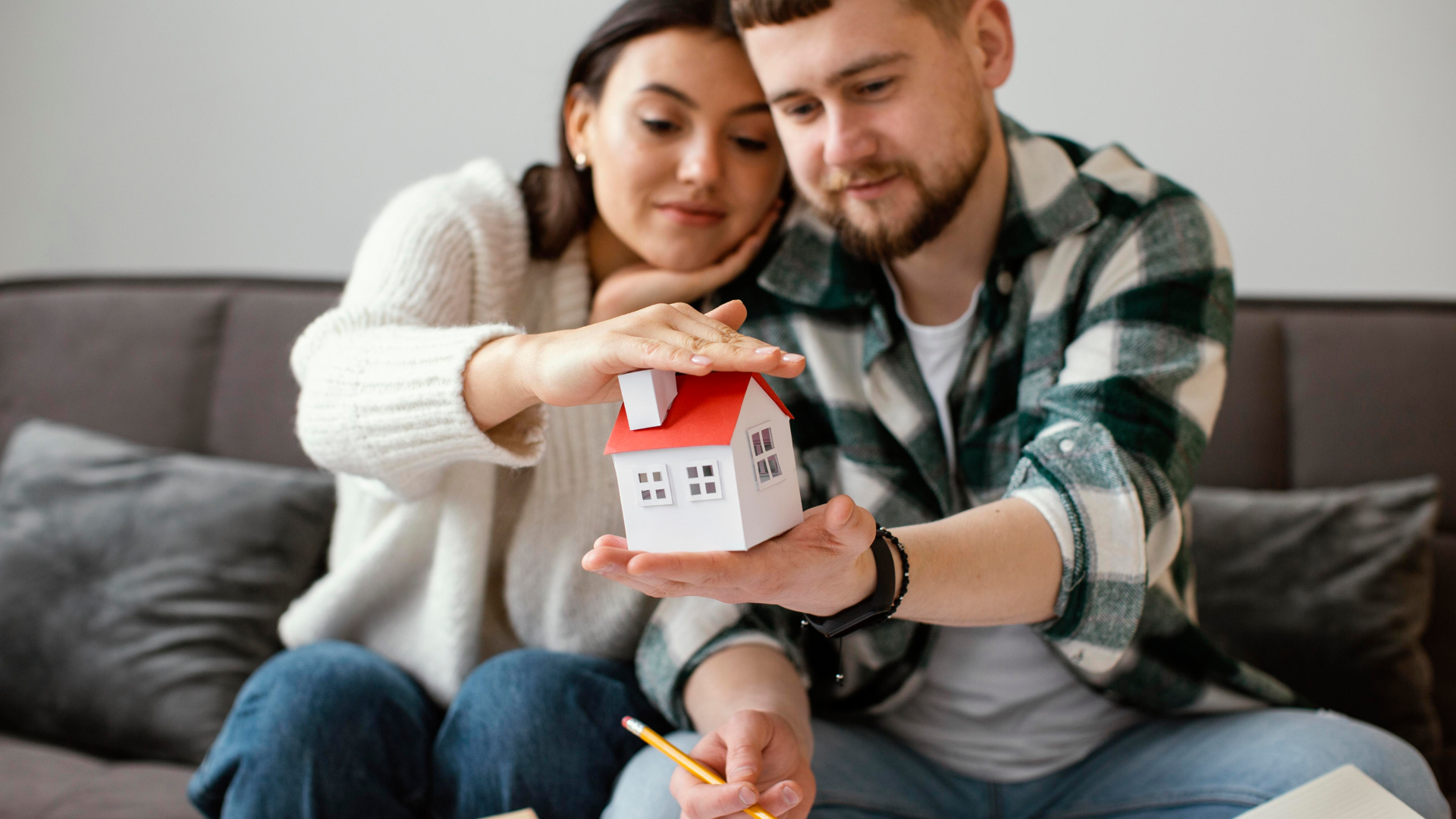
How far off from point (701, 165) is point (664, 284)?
144mm

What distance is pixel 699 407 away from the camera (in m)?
0.67

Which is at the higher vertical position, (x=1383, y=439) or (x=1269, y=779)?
(x=1383, y=439)

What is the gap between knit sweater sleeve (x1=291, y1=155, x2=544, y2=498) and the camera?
2.82 ft

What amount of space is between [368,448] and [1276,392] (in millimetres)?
1335

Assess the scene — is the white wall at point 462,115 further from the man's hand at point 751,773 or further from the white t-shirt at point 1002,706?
the man's hand at point 751,773

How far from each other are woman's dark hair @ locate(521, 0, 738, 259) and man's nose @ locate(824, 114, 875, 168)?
0.18 meters

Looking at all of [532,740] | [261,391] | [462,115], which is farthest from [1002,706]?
[462,115]

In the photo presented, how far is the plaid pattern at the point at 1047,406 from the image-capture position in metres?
0.90

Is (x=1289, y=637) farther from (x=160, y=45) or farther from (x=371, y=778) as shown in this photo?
(x=160, y=45)

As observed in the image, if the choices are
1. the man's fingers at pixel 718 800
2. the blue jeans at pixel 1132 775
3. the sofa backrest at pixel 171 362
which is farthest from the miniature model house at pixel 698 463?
the sofa backrest at pixel 171 362

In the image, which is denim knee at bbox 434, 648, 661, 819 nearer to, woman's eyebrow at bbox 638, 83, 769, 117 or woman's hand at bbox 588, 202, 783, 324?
woman's hand at bbox 588, 202, 783, 324

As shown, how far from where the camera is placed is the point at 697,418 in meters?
0.66

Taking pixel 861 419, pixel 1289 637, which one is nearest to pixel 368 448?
pixel 861 419

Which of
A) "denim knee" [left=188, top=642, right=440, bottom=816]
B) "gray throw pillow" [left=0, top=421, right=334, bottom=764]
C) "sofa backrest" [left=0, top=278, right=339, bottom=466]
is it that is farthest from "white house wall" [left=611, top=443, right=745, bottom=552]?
"sofa backrest" [left=0, top=278, right=339, bottom=466]
